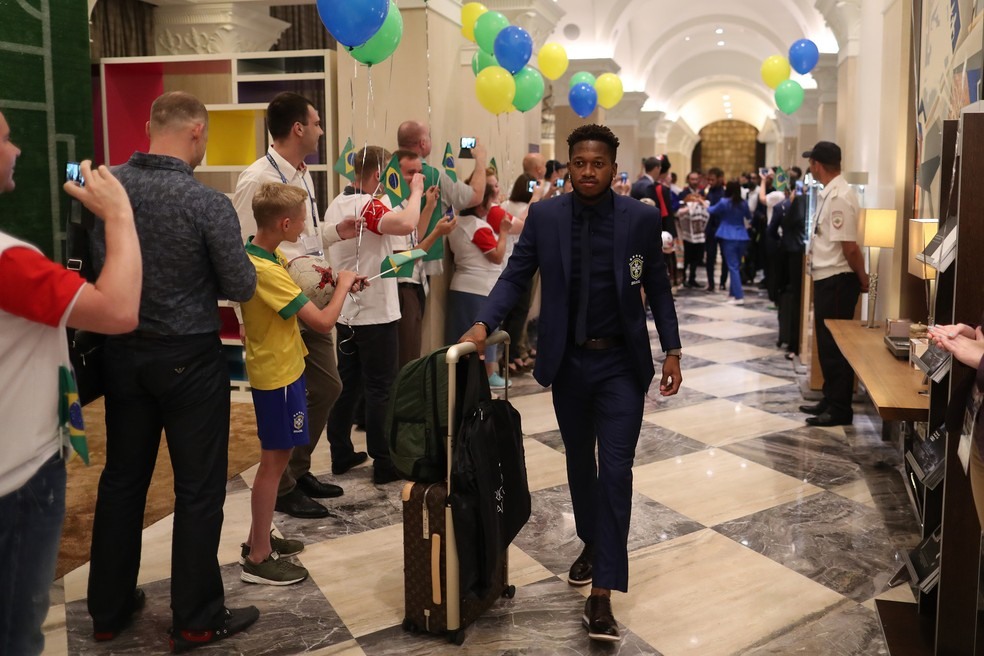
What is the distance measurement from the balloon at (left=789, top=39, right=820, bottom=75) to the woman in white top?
5.79 m

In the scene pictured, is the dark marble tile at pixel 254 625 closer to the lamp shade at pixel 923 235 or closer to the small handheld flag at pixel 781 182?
the lamp shade at pixel 923 235

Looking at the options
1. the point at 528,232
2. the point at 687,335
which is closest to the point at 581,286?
the point at 528,232

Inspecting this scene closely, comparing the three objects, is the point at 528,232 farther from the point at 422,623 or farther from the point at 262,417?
the point at 422,623

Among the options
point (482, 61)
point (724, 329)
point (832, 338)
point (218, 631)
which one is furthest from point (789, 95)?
point (218, 631)

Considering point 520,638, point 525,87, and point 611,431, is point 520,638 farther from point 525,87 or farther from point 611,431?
point 525,87

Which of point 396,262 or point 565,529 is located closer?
point 565,529

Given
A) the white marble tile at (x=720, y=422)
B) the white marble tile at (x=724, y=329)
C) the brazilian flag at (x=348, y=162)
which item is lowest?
the white marble tile at (x=720, y=422)

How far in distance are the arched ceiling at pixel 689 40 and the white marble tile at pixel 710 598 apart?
8659 mm

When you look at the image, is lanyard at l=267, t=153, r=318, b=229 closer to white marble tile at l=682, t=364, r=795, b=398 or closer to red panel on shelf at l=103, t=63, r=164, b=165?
red panel on shelf at l=103, t=63, r=164, b=165

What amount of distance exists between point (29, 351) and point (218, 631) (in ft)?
4.50

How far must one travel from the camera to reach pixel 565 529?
3.67m

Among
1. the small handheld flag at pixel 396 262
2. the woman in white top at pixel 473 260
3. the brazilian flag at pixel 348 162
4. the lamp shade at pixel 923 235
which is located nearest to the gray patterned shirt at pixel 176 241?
the small handheld flag at pixel 396 262

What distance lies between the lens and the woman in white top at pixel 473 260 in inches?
215

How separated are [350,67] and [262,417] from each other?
3.34m
